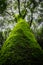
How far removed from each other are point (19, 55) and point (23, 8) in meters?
14.0

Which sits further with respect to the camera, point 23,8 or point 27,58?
point 23,8

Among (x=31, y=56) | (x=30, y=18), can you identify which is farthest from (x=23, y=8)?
(x=31, y=56)

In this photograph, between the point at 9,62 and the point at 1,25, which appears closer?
the point at 9,62

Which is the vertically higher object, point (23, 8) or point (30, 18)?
point (23, 8)

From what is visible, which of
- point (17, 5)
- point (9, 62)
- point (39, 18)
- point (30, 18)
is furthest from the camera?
point (39, 18)

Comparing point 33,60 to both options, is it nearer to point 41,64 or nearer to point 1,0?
point 41,64

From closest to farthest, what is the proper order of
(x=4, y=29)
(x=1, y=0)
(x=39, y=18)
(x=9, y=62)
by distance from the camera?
(x=9, y=62), (x=1, y=0), (x=39, y=18), (x=4, y=29)

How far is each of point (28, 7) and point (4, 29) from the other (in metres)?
7.61

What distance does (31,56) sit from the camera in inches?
109

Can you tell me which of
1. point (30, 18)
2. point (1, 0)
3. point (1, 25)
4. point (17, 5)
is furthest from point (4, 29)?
point (1, 0)

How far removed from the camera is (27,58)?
2662mm

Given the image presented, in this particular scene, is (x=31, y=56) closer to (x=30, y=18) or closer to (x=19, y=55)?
(x=19, y=55)

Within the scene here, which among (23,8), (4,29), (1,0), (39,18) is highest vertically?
(1,0)

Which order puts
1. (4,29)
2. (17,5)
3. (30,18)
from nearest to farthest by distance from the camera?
(17,5) < (30,18) < (4,29)
